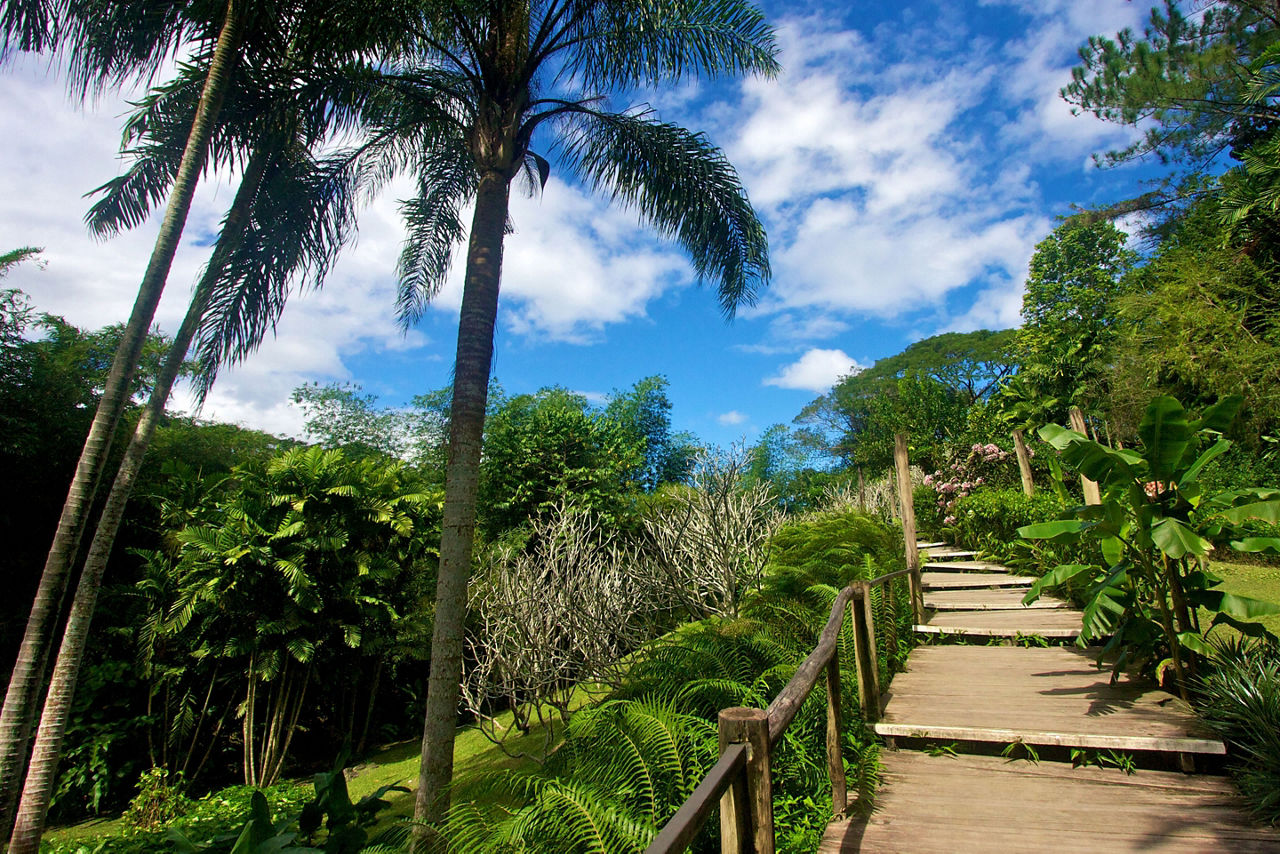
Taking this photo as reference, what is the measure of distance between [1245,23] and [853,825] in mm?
20403

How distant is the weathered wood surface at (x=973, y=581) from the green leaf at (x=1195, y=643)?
4918 millimetres

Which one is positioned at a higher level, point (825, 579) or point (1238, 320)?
point (1238, 320)

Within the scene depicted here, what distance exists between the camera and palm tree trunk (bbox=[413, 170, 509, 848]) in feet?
14.5

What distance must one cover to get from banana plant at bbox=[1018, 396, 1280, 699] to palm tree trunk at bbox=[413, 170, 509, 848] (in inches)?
177

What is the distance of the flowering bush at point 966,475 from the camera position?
15398 mm

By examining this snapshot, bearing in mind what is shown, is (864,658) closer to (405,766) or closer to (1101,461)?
(1101,461)

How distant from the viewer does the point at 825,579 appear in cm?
661

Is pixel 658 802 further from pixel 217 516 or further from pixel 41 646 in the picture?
pixel 217 516

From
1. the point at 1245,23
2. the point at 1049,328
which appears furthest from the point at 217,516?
the point at 1049,328

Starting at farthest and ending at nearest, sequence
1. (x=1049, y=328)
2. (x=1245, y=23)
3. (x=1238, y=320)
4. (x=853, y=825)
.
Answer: (x=1049, y=328) < (x=1245, y=23) < (x=1238, y=320) < (x=853, y=825)

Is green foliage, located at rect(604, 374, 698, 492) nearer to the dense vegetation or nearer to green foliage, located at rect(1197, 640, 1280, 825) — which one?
the dense vegetation

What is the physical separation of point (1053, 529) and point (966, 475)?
44.8 feet

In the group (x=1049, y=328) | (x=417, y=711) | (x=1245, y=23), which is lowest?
(x=417, y=711)

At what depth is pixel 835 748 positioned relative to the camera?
3.07m
